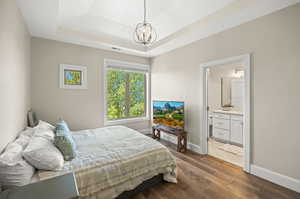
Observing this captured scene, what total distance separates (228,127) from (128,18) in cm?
385

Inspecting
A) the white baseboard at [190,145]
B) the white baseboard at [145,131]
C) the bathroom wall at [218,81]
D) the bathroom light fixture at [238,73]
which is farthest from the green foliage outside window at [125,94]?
the bathroom light fixture at [238,73]

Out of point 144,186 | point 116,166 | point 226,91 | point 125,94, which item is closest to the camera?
point 116,166

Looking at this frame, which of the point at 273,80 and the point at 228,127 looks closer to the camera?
the point at 273,80

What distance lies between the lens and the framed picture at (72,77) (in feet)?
10.8

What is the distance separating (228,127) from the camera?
3.93 meters

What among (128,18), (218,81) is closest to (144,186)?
(128,18)

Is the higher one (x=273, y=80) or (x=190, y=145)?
(x=273, y=80)

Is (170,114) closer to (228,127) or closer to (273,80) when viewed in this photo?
(228,127)

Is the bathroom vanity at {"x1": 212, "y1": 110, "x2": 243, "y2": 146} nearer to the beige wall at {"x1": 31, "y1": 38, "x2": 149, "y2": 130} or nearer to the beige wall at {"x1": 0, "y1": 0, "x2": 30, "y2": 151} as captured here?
the beige wall at {"x1": 31, "y1": 38, "x2": 149, "y2": 130}

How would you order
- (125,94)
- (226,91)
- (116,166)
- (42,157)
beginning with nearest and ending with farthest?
(42,157) < (116,166) < (125,94) < (226,91)

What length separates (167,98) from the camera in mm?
4121

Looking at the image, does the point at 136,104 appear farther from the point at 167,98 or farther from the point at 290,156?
the point at 290,156

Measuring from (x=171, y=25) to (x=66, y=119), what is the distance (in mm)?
3319

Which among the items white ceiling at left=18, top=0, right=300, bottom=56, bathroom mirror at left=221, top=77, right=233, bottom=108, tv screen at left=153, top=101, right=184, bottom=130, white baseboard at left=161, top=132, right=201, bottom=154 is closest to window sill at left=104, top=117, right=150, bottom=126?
tv screen at left=153, top=101, right=184, bottom=130
